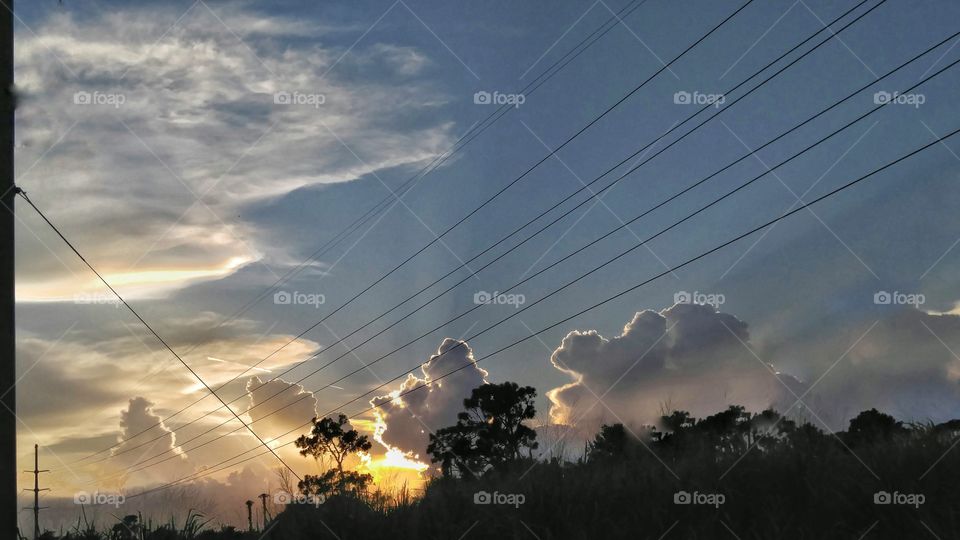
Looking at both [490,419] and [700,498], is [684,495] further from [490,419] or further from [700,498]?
[490,419]

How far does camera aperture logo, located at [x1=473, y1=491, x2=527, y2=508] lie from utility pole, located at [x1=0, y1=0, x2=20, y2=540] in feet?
22.3

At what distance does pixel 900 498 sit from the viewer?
517 inches

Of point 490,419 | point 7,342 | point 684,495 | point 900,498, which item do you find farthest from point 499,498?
point 490,419

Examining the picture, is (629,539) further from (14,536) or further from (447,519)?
(14,536)

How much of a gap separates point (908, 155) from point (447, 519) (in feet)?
43.8

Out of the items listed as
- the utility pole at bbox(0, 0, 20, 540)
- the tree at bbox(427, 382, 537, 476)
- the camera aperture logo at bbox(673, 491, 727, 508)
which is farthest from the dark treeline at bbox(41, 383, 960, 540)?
the tree at bbox(427, 382, 537, 476)

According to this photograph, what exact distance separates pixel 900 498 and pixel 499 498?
599cm

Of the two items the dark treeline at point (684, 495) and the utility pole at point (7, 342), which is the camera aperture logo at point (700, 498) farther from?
the utility pole at point (7, 342)

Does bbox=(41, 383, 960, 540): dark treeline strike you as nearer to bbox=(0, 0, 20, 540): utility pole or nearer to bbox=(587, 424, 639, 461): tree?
bbox=(587, 424, 639, 461): tree

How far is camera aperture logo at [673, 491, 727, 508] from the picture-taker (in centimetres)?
1380

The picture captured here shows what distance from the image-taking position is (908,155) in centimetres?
1994

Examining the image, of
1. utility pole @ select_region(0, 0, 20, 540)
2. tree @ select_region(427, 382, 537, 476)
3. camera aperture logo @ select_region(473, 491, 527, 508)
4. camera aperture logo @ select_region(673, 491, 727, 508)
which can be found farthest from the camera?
tree @ select_region(427, 382, 537, 476)

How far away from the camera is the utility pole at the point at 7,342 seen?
12609mm

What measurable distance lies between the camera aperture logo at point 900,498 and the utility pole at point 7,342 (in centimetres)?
1250
